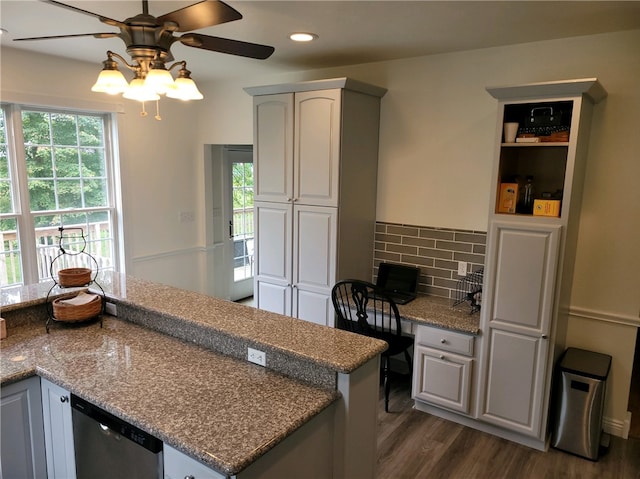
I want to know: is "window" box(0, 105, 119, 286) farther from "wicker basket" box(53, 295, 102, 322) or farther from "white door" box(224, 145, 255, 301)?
A: "white door" box(224, 145, 255, 301)

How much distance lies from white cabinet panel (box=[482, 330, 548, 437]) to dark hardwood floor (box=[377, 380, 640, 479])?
165 millimetres

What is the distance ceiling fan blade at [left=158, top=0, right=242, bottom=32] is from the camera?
165 centimetres

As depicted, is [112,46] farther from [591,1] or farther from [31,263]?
[591,1]

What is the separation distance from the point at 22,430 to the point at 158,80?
1618 mm

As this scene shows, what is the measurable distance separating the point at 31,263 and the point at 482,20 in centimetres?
370

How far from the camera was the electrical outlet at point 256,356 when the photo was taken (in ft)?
6.40

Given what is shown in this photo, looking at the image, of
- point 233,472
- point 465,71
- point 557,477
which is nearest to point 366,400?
point 233,472

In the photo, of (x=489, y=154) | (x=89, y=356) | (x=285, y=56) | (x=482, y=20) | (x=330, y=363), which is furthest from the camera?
(x=285, y=56)

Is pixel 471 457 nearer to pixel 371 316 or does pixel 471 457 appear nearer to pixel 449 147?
pixel 371 316

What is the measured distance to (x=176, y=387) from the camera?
1784 millimetres

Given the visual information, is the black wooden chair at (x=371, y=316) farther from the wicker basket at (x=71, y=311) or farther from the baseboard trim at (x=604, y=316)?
the wicker basket at (x=71, y=311)

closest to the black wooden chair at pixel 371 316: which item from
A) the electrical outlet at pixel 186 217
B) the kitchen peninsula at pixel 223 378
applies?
the kitchen peninsula at pixel 223 378

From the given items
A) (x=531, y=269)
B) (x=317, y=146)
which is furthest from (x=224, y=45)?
(x=531, y=269)

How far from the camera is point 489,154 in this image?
10.5 ft
